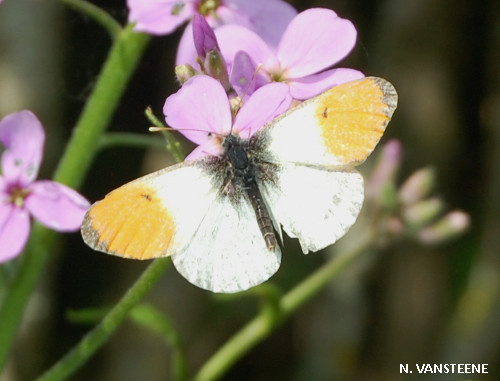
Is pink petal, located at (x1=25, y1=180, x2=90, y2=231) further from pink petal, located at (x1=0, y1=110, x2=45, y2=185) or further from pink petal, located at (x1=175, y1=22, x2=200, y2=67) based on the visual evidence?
pink petal, located at (x1=175, y1=22, x2=200, y2=67)

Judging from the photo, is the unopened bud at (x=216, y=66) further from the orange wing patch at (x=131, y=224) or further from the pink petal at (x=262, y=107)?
the orange wing patch at (x=131, y=224)

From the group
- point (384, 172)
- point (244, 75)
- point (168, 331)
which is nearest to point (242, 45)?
point (244, 75)

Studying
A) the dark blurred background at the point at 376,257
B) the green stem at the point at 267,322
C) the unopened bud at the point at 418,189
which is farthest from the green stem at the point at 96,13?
the dark blurred background at the point at 376,257

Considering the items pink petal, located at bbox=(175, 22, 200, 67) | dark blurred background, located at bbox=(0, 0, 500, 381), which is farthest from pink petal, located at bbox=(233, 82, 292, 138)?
dark blurred background, located at bbox=(0, 0, 500, 381)

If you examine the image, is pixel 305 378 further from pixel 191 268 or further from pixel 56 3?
pixel 191 268

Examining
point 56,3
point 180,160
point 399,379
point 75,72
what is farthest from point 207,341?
point 180,160

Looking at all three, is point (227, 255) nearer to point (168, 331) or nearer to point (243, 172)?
point (243, 172)
